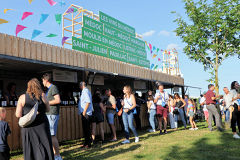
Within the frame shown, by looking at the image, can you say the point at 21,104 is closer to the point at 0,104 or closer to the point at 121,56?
the point at 0,104

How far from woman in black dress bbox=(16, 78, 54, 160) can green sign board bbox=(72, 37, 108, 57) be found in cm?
537

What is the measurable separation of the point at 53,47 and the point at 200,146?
17.0ft

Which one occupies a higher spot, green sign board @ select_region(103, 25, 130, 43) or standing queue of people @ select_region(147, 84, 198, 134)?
Result: green sign board @ select_region(103, 25, 130, 43)

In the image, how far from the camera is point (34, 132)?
3.40 m

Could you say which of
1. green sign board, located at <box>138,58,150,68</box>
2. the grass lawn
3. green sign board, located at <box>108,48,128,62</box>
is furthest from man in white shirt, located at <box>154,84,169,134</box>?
green sign board, located at <box>138,58,150,68</box>

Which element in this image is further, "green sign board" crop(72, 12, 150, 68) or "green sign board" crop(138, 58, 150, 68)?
"green sign board" crop(138, 58, 150, 68)

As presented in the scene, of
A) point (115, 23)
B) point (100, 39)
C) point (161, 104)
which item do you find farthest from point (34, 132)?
point (115, 23)

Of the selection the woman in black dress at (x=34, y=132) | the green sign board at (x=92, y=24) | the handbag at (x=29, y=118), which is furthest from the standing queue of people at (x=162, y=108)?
the handbag at (x=29, y=118)

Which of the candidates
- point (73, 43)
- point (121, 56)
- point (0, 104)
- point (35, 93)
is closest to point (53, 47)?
point (73, 43)

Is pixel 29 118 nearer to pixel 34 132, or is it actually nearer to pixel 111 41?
pixel 34 132

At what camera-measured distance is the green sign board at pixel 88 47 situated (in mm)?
8776

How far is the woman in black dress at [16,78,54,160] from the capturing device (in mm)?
3371

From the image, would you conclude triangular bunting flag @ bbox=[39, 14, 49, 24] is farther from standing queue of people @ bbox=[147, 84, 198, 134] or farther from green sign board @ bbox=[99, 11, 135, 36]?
standing queue of people @ bbox=[147, 84, 198, 134]

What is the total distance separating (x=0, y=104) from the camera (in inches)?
251
